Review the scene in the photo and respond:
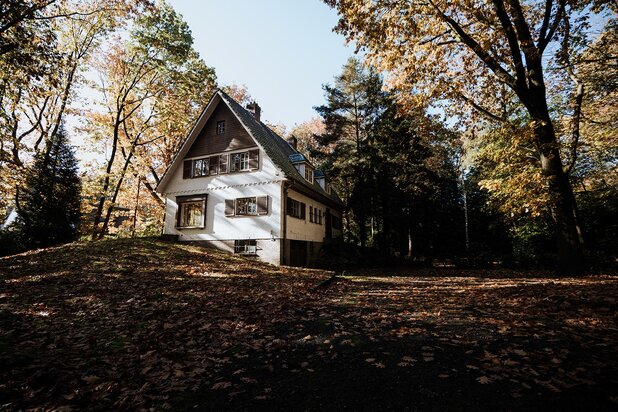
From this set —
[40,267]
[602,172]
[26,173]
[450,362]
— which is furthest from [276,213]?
[602,172]

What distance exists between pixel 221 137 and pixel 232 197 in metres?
4.29

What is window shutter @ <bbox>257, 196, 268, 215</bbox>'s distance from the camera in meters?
17.8

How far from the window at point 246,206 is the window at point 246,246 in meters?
1.74

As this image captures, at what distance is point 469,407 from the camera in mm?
3008

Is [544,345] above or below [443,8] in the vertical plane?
below

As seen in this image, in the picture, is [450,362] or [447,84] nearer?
[450,362]

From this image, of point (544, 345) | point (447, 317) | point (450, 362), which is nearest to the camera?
point (450, 362)

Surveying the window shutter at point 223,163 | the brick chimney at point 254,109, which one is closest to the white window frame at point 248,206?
the window shutter at point 223,163

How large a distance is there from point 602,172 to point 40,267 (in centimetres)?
3129

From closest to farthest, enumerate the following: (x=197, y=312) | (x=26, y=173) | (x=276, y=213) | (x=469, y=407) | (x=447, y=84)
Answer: (x=469, y=407) → (x=197, y=312) → (x=447, y=84) → (x=276, y=213) → (x=26, y=173)

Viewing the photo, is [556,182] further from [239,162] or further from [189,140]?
[189,140]

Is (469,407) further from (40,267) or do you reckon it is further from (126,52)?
(126,52)

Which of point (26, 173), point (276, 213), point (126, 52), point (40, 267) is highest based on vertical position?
point (126, 52)

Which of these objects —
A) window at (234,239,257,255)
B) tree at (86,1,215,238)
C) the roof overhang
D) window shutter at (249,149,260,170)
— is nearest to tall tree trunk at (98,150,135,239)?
tree at (86,1,215,238)
